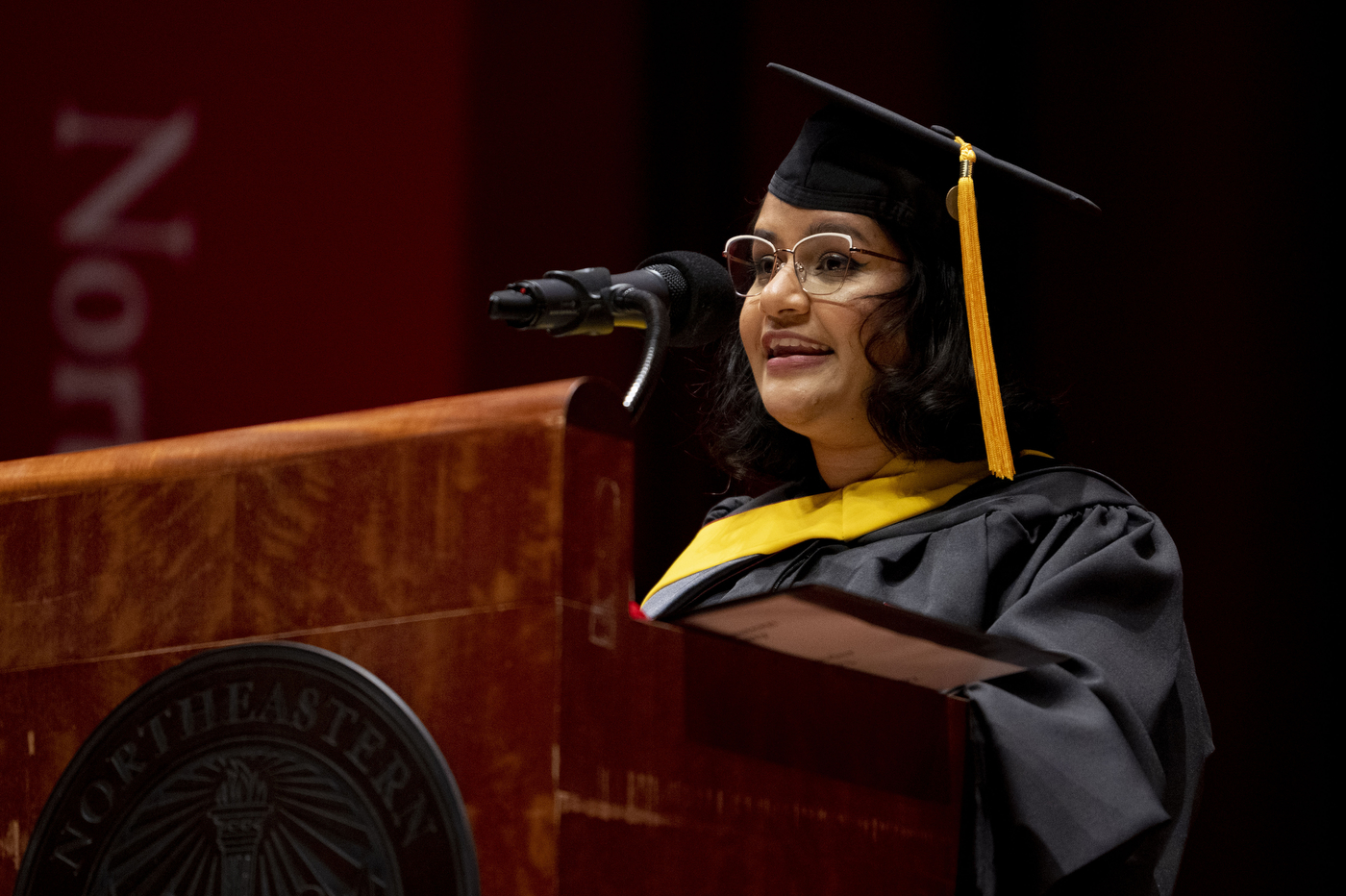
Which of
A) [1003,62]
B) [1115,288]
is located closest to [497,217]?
[1003,62]

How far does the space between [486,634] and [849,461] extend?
1064mm

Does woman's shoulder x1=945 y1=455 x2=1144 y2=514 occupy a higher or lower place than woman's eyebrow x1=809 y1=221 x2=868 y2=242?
lower

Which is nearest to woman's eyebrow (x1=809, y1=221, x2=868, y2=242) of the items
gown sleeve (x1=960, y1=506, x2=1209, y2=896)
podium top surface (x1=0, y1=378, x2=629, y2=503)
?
gown sleeve (x1=960, y1=506, x2=1209, y2=896)

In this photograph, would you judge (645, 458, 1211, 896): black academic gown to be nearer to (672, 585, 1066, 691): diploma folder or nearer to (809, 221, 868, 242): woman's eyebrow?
(672, 585, 1066, 691): diploma folder

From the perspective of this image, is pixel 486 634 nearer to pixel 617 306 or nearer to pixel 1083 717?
pixel 617 306

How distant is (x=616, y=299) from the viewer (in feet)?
3.65

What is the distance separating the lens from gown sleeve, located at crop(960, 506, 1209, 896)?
42.2 inches

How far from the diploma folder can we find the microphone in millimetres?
309

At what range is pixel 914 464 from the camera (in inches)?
66.8

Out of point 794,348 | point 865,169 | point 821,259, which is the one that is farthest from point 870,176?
point 794,348

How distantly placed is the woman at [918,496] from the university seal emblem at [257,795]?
1.71ft

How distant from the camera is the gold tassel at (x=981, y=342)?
153 cm

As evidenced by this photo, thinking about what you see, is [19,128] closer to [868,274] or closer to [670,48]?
[670,48]

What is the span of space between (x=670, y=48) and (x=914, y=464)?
1338 mm
